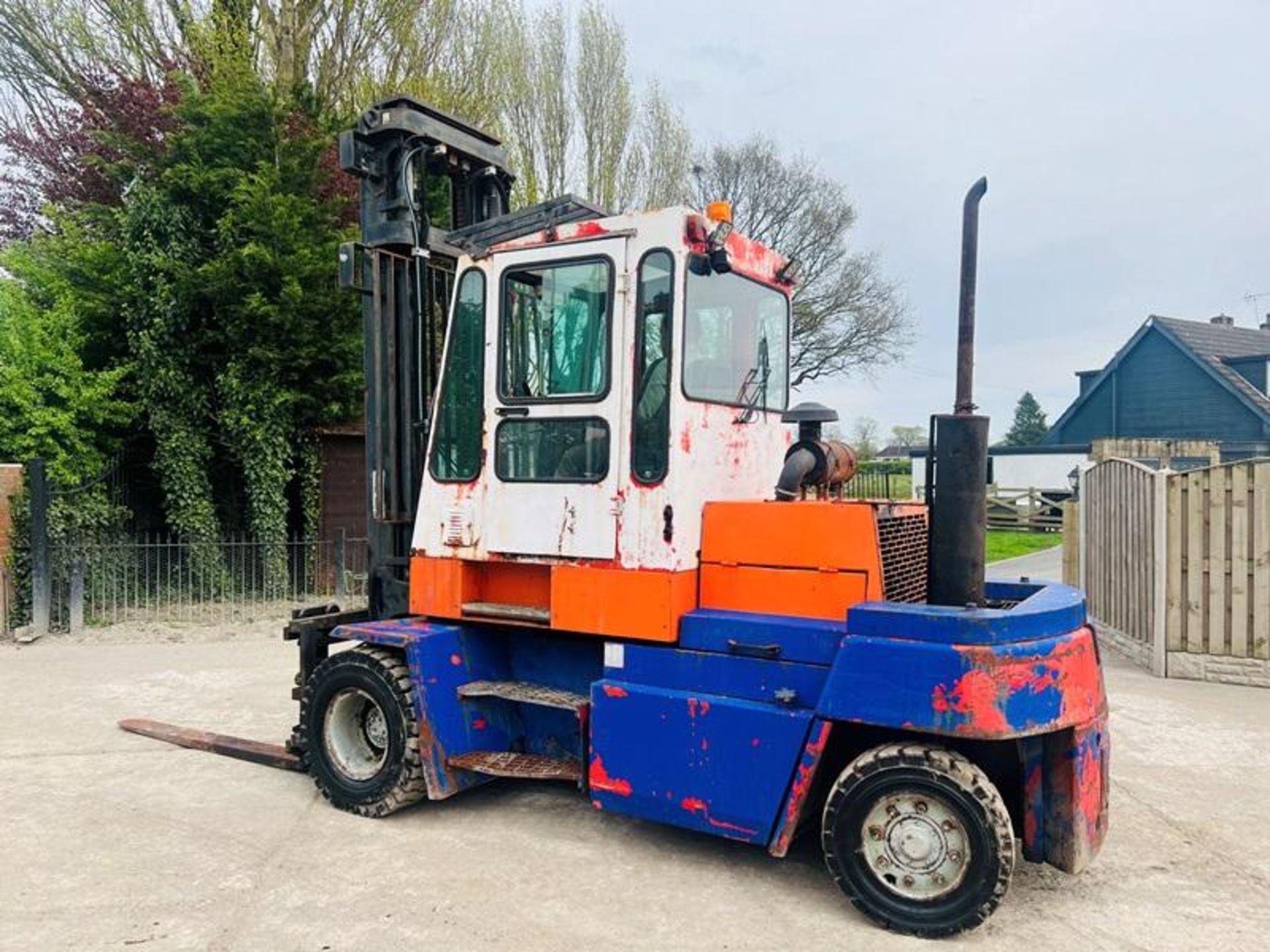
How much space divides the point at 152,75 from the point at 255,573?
27.6 feet

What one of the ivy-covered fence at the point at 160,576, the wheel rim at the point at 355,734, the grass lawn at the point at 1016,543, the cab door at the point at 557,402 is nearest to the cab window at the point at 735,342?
the cab door at the point at 557,402

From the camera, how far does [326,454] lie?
1309 centimetres

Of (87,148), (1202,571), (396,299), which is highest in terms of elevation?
(87,148)

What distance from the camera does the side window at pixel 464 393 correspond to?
15.9ft

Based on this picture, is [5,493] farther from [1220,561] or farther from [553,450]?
[1220,561]

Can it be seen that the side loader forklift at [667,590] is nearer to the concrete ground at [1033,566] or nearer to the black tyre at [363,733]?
the black tyre at [363,733]

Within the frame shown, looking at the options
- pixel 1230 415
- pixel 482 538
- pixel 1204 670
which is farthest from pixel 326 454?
pixel 1230 415

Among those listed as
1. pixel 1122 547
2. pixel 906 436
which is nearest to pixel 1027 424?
pixel 906 436

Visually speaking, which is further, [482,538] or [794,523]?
[482,538]

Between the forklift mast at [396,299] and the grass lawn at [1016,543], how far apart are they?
14.5 meters

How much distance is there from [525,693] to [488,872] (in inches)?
35.5

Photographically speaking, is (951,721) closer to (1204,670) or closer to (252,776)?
(252,776)

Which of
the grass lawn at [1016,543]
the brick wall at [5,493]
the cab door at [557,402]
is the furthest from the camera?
the grass lawn at [1016,543]

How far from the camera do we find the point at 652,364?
4.34 m
